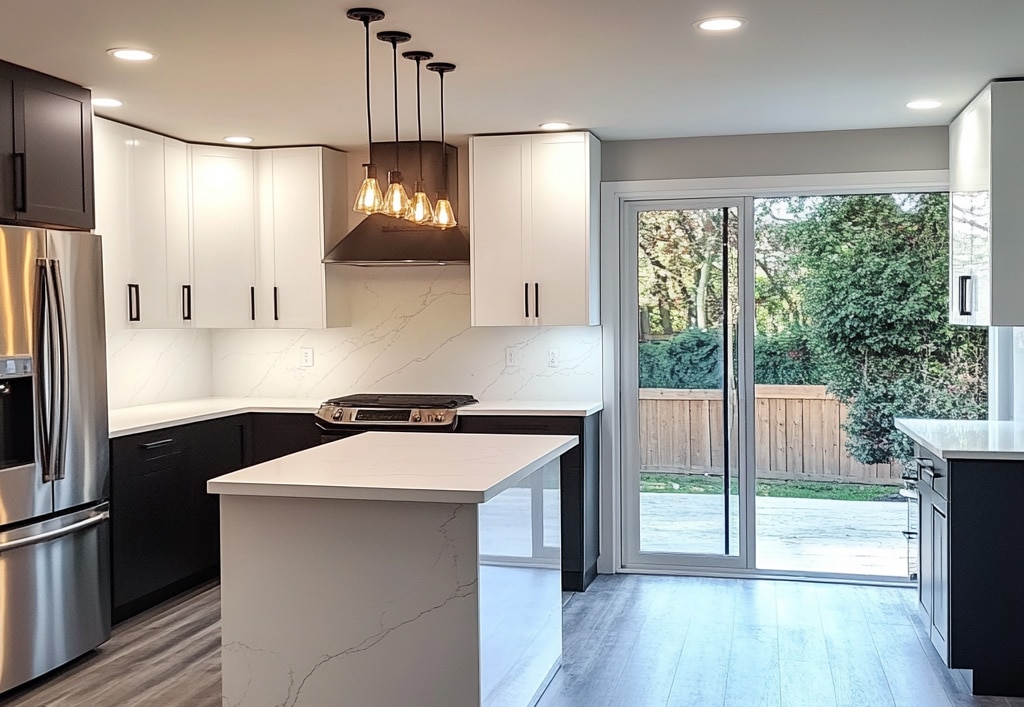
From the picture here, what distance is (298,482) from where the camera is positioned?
2.84 meters

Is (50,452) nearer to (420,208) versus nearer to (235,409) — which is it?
(235,409)

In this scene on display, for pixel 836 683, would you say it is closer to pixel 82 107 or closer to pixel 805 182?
pixel 805 182

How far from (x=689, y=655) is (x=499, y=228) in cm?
232

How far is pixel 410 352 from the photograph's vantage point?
19.1 ft

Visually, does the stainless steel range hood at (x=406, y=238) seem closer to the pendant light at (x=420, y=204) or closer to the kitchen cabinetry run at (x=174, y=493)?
the kitchen cabinetry run at (x=174, y=493)

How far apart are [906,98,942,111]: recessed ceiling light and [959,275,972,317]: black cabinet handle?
0.77 metres

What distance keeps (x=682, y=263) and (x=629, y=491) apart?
1246 mm

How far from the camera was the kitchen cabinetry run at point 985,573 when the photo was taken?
3527mm

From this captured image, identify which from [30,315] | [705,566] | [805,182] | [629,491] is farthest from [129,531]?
[805,182]

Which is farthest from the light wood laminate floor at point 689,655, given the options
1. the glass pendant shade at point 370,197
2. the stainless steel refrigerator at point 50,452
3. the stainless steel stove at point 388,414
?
the glass pendant shade at point 370,197

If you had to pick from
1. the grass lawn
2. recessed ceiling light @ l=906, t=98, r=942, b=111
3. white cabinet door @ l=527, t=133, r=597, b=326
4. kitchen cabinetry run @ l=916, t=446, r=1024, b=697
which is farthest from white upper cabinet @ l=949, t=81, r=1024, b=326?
white cabinet door @ l=527, t=133, r=597, b=326

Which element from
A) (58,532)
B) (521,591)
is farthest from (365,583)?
(58,532)

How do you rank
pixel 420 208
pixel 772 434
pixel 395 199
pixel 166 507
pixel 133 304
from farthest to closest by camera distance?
pixel 772 434 < pixel 133 304 < pixel 166 507 < pixel 420 208 < pixel 395 199

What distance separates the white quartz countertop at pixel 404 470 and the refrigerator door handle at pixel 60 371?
100 cm
